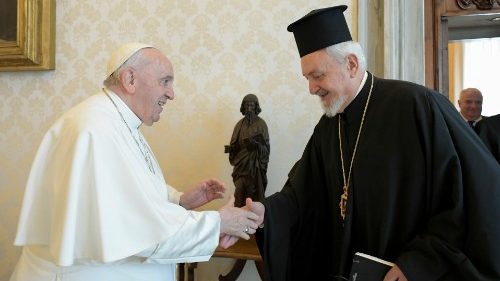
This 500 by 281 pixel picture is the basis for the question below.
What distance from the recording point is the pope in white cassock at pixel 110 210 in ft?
6.12

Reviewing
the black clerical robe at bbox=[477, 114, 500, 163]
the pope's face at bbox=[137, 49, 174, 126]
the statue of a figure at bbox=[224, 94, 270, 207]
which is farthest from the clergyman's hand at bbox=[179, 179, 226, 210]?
the black clerical robe at bbox=[477, 114, 500, 163]

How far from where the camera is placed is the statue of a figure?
3.11 metres

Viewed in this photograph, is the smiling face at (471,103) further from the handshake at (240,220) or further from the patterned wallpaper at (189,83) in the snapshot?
the handshake at (240,220)

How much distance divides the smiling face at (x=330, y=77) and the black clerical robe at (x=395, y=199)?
8 centimetres

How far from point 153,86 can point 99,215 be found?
680mm

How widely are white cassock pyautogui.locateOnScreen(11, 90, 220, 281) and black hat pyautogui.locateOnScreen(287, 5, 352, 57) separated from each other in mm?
855

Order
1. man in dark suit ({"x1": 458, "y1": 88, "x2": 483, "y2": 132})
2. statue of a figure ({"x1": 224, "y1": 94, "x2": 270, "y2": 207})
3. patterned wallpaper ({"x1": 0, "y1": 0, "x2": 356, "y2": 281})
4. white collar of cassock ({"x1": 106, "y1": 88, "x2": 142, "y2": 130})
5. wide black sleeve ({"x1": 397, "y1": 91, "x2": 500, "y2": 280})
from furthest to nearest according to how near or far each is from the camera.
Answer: patterned wallpaper ({"x1": 0, "y1": 0, "x2": 356, "y2": 281}), man in dark suit ({"x1": 458, "y1": 88, "x2": 483, "y2": 132}), statue of a figure ({"x1": 224, "y1": 94, "x2": 270, "y2": 207}), white collar of cassock ({"x1": 106, "y1": 88, "x2": 142, "y2": 130}), wide black sleeve ({"x1": 397, "y1": 91, "x2": 500, "y2": 280})

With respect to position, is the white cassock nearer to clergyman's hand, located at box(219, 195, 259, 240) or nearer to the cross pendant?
clergyman's hand, located at box(219, 195, 259, 240)

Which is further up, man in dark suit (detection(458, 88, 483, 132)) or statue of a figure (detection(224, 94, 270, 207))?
man in dark suit (detection(458, 88, 483, 132))

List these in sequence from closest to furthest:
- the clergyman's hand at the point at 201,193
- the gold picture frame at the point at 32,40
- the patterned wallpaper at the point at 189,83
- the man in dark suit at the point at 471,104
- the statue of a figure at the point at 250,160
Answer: the clergyman's hand at the point at 201,193
the statue of a figure at the point at 250,160
the man in dark suit at the point at 471,104
the patterned wallpaper at the point at 189,83
the gold picture frame at the point at 32,40

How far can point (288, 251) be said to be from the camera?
2.35m

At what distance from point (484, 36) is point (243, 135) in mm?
1893

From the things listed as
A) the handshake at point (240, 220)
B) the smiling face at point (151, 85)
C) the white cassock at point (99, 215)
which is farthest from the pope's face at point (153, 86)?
the handshake at point (240, 220)

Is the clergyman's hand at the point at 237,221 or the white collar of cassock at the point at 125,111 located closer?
the clergyman's hand at the point at 237,221
